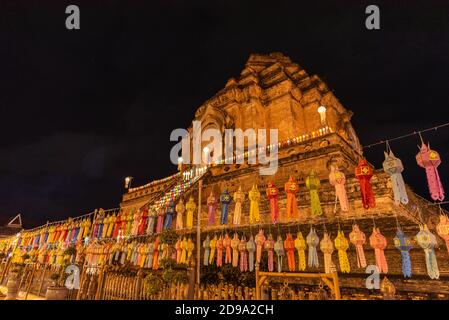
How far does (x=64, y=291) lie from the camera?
32.9 ft

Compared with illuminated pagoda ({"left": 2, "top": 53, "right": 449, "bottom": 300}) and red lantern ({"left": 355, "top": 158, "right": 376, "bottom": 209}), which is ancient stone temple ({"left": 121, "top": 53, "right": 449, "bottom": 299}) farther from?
red lantern ({"left": 355, "top": 158, "right": 376, "bottom": 209})

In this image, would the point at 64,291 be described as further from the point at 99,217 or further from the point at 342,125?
the point at 342,125

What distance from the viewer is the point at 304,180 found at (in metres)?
13.6

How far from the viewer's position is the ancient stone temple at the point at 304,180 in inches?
334

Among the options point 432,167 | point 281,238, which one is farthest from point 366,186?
point 281,238

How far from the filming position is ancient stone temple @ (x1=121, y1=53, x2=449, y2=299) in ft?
27.9

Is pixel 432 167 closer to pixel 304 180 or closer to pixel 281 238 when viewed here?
pixel 281 238

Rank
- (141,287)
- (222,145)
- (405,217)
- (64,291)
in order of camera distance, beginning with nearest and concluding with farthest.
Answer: (405,217)
(141,287)
(64,291)
(222,145)

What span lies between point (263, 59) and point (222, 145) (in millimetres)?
14218

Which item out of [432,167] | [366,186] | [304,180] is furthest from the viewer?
[304,180]

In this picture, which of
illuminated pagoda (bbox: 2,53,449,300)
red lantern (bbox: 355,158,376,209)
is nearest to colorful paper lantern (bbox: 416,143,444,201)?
illuminated pagoda (bbox: 2,53,449,300)

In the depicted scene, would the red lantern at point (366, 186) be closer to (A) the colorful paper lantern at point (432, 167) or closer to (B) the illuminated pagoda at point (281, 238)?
(B) the illuminated pagoda at point (281, 238)

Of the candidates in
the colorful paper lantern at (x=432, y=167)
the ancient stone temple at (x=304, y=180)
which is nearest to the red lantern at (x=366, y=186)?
the ancient stone temple at (x=304, y=180)
